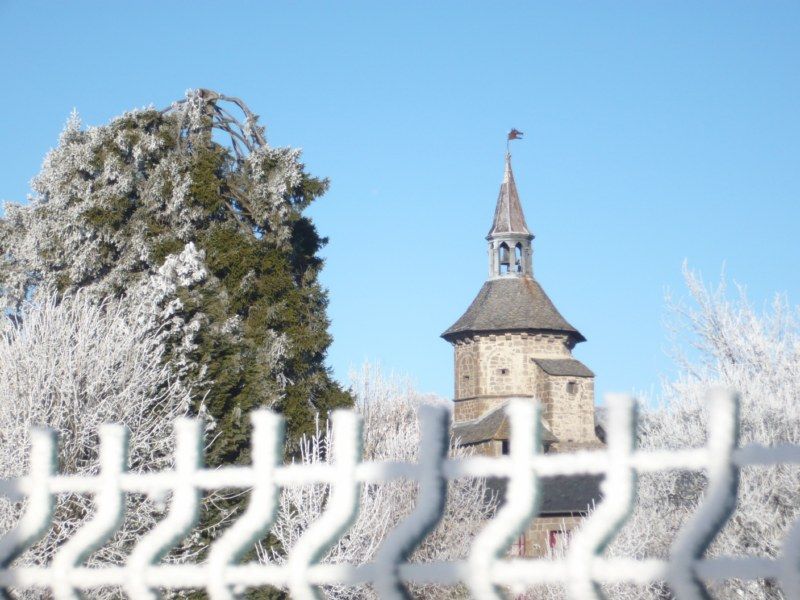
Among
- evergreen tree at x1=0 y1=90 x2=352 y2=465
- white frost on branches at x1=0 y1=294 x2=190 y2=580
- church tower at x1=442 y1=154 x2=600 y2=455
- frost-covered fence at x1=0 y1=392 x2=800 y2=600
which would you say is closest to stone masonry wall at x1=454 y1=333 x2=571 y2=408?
church tower at x1=442 y1=154 x2=600 y2=455

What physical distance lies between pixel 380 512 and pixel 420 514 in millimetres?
21979

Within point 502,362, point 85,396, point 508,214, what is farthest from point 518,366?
point 85,396

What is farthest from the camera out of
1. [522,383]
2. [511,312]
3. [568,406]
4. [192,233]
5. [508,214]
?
[508,214]

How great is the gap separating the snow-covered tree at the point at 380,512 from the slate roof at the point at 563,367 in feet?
55.6

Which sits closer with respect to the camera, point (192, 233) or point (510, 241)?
point (192, 233)

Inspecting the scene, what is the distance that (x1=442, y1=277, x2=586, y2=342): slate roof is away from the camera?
54.6 meters

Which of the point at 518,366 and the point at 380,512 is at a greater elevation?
the point at 518,366

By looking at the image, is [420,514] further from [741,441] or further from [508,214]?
[508,214]

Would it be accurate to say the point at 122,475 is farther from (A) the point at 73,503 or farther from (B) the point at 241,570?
(A) the point at 73,503

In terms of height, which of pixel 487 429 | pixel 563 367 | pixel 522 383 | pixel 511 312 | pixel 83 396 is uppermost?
pixel 511 312

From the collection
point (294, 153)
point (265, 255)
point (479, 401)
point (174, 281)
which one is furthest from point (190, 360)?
point (479, 401)

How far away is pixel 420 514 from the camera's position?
2.22m

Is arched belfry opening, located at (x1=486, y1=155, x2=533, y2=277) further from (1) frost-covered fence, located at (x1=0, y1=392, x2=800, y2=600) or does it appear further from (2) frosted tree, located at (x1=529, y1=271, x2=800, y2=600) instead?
(1) frost-covered fence, located at (x1=0, y1=392, x2=800, y2=600)

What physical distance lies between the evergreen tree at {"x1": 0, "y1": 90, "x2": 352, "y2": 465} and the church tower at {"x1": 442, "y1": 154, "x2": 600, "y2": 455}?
23709 mm
